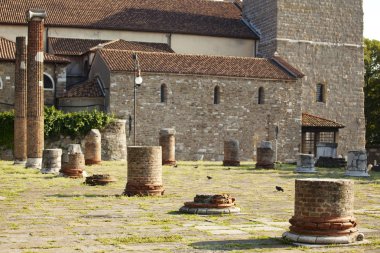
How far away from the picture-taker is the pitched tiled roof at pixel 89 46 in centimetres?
3907

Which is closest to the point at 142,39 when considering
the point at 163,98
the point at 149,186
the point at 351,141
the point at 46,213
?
the point at 163,98

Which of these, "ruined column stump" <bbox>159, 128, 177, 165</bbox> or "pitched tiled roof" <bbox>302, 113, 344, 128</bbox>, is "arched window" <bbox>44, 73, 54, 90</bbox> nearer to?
"ruined column stump" <bbox>159, 128, 177, 165</bbox>

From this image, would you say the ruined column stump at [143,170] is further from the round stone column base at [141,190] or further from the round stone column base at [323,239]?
the round stone column base at [323,239]

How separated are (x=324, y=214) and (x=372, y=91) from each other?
4560 centimetres

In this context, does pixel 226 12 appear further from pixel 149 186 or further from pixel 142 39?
pixel 149 186

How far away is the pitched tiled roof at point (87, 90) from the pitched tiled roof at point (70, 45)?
3.53m

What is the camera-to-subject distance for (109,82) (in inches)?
1368

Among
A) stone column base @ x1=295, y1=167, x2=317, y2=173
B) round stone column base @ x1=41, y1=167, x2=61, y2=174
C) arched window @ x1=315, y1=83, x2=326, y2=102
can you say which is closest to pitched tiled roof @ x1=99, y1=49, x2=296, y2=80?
arched window @ x1=315, y1=83, x2=326, y2=102

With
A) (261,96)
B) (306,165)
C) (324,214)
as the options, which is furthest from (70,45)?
(324,214)

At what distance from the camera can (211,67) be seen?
123 ft

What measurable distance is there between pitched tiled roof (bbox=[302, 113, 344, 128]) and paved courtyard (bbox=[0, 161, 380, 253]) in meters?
22.4

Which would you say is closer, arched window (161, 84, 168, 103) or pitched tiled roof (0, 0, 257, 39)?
arched window (161, 84, 168, 103)

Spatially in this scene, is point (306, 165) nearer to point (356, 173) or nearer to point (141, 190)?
point (356, 173)

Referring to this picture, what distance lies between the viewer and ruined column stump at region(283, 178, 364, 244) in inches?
323
